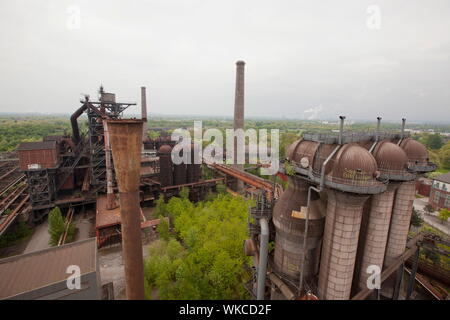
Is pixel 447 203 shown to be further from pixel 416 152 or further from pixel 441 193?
pixel 416 152

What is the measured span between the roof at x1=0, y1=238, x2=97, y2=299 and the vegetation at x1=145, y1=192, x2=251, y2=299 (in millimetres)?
4248

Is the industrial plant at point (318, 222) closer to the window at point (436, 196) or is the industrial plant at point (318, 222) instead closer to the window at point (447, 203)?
the window at point (447, 203)

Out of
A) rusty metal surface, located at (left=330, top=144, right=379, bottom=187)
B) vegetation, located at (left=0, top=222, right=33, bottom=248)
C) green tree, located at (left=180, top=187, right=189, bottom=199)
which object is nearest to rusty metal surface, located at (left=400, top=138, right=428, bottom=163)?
rusty metal surface, located at (left=330, top=144, right=379, bottom=187)

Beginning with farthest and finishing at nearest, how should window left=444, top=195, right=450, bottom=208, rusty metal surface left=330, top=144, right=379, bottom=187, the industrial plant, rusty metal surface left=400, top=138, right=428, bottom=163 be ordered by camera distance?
window left=444, top=195, right=450, bottom=208, rusty metal surface left=400, top=138, right=428, bottom=163, the industrial plant, rusty metal surface left=330, top=144, right=379, bottom=187

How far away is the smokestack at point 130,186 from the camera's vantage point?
34.9ft

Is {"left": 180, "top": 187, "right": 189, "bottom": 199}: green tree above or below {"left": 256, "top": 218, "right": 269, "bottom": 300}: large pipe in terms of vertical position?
below

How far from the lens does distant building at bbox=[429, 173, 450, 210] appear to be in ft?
111

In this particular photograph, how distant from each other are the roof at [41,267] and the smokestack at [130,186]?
138 inches

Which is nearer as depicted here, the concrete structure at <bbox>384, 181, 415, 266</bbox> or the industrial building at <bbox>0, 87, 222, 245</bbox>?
the concrete structure at <bbox>384, 181, 415, 266</bbox>

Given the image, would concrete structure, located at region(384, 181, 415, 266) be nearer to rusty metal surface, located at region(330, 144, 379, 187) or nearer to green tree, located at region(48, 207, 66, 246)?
rusty metal surface, located at region(330, 144, 379, 187)

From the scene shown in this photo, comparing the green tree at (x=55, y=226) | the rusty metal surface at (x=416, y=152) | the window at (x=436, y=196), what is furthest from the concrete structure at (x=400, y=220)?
the window at (x=436, y=196)

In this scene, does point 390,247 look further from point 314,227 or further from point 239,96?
point 239,96

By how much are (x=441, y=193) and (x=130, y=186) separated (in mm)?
46230
